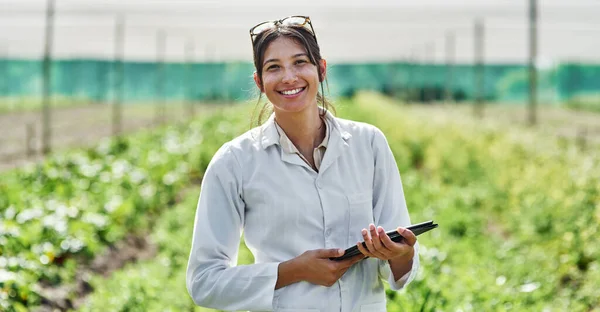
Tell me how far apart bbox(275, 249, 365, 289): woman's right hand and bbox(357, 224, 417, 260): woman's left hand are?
7 cm

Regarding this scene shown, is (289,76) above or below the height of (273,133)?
above

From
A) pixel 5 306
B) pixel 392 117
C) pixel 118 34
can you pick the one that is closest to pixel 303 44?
pixel 5 306

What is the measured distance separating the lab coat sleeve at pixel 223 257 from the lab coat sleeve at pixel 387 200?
302 mm

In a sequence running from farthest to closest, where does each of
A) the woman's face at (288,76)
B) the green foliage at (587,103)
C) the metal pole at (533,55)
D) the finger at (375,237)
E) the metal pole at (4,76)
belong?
the metal pole at (4,76), the green foliage at (587,103), the metal pole at (533,55), the woman's face at (288,76), the finger at (375,237)

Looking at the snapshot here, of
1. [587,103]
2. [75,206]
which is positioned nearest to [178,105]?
[587,103]

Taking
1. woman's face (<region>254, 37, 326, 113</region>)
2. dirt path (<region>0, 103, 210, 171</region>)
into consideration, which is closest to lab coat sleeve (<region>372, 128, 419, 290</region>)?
woman's face (<region>254, 37, 326, 113</region>)

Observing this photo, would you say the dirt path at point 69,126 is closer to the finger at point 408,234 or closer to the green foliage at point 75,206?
the green foliage at point 75,206

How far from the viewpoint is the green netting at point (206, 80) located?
23312 mm

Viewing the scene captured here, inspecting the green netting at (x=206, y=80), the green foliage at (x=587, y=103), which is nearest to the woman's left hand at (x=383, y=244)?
the green netting at (x=206, y=80)

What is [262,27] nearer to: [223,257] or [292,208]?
[292,208]

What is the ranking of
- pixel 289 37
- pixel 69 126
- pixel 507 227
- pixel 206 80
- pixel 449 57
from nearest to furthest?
pixel 289 37 < pixel 507 227 < pixel 69 126 < pixel 449 57 < pixel 206 80

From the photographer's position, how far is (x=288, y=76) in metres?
2.12

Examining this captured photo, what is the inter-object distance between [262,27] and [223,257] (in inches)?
23.4

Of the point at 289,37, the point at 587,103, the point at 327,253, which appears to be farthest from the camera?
the point at 587,103
